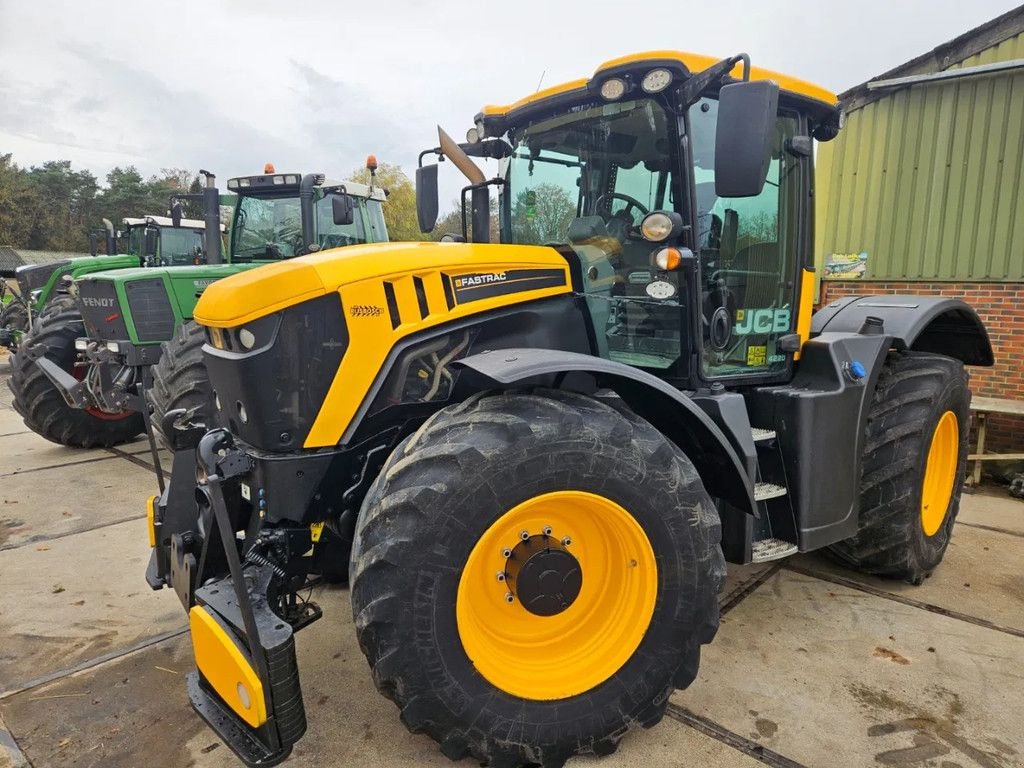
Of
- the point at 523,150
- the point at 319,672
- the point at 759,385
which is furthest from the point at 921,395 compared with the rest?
the point at 319,672

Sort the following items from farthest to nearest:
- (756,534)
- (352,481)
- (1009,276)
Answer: (1009,276) < (756,534) < (352,481)

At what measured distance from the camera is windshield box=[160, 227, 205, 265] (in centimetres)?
1076

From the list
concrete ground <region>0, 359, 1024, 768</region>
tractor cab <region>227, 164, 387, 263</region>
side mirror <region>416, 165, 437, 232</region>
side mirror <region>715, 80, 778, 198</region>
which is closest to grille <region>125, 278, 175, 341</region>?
tractor cab <region>227, 164, 387, 263</region>

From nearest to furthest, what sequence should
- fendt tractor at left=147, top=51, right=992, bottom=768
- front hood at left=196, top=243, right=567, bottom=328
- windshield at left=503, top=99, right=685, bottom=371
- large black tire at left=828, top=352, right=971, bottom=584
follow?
fendt tractor at left=147, top=51, right=992, bottom=768 < front hood at left=196, top=243, right=567, bottom=328 < windshield at left=503, top=99, right=685, bottom=371 < large black tire at left=828, top=352, right=971, bottom=584

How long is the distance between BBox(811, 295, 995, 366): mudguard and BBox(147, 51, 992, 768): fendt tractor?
34cm

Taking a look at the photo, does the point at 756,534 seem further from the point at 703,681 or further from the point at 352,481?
the point at 352,481

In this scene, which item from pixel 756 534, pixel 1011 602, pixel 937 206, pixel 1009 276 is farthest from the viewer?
pixel 937 206

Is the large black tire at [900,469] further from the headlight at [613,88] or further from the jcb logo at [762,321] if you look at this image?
the headlight at [613,88]

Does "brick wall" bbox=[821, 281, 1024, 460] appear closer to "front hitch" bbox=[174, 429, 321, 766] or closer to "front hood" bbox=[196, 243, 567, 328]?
"front hood" bbox=[196, 243, 567, 328]

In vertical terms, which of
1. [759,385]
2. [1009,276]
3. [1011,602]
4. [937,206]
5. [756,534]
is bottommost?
[1011,602]

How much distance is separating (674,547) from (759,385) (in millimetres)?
1378

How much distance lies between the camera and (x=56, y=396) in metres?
6.77

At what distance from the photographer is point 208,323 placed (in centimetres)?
269

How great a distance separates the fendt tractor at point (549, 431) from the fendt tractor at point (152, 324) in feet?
8.57
